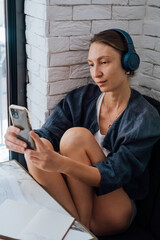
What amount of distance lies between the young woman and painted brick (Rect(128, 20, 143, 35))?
32 cm

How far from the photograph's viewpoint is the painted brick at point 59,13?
1.40 meters

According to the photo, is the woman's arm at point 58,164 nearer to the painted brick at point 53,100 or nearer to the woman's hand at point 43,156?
the woman's hand at point 43,156

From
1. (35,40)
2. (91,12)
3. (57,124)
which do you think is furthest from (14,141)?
(91,12)

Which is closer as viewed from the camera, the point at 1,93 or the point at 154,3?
the point at 154,3

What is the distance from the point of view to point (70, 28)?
1478 mm

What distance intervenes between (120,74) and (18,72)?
22.4 inches

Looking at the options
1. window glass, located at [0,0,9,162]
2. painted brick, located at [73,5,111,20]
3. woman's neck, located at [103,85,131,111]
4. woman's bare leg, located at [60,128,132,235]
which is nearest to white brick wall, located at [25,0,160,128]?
painted brick, located at [73,5,111,20]

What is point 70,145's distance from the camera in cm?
128

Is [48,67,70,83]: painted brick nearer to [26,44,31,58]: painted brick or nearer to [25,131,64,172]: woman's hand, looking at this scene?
[26,44,31,58]: painted brick

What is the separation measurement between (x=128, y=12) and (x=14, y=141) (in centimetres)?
88

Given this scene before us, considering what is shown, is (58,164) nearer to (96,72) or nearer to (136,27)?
(96,72)

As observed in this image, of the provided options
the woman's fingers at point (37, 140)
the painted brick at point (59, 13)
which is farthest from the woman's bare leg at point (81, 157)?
the painted brick at point (59, 13)

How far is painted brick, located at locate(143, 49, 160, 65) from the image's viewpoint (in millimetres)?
1569

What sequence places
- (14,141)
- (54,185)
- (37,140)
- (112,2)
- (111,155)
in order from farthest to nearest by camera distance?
(112,2) → (111,155) → (54,185) → (14,141) → (37,140)
